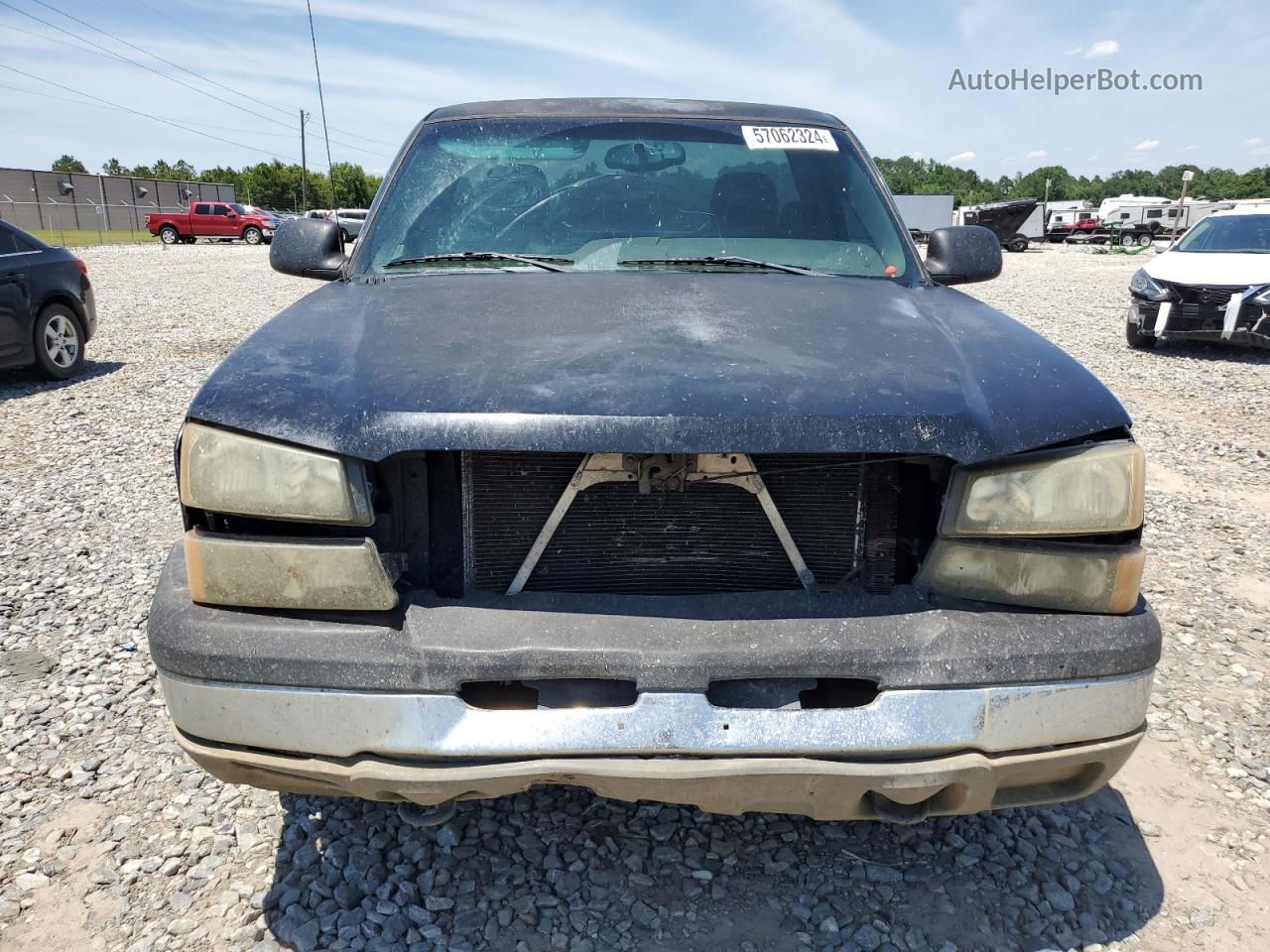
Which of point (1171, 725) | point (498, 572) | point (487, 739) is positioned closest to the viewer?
point (487, 739)

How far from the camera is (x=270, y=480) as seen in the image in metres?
1.75

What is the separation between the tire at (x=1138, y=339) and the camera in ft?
34.4

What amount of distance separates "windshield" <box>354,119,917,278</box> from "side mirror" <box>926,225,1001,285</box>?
185 millimetres

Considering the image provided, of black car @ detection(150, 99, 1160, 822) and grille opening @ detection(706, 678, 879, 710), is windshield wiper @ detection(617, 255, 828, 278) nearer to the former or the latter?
black car @ detection(150, 99, 1160, 822)

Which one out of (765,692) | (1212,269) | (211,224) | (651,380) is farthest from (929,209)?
(765,692)

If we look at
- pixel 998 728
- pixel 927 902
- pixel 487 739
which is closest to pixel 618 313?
pixel 487 739

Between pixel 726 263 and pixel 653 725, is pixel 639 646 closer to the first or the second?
pixel 653 725

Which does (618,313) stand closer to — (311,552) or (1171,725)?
(311,552)

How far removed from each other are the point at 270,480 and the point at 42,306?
8.40m

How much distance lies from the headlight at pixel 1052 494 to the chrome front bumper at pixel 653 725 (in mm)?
308

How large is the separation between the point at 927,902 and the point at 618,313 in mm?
1599

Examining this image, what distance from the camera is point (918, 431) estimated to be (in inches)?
68.0

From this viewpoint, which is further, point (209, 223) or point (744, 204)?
point (209, 223)

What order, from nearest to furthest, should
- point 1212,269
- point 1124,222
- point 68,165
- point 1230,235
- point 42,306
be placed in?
point 42,306 → point 1212,269 → point 1230,235 → point 1124,222 → point 68,165
